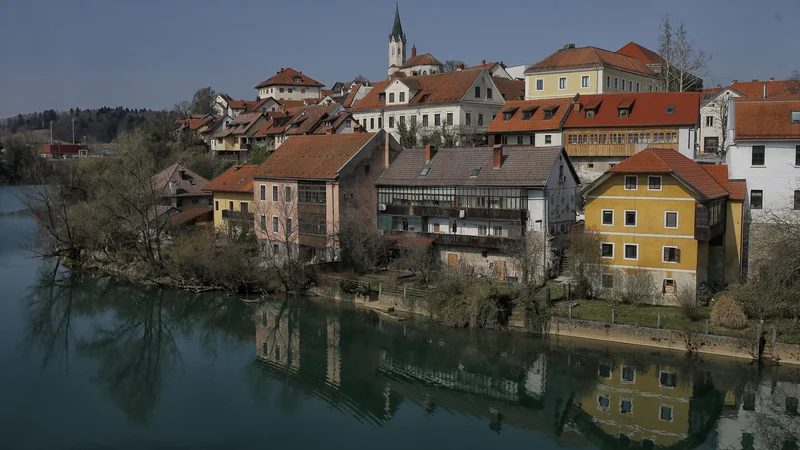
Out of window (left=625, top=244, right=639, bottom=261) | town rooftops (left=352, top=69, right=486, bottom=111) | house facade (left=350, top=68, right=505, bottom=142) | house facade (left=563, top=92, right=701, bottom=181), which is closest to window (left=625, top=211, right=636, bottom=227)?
window (left=625, top=244, right=639, bottom=261)

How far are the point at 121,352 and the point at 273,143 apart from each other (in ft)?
123

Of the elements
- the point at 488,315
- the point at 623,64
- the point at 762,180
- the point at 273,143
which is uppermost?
the point at 623,64

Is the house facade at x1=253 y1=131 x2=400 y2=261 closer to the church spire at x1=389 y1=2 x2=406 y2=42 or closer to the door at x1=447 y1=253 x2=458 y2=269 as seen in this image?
the door at x1=447 y1=253 x2=458 y2=269

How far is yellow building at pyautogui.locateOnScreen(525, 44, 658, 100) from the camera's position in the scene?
4741 cm

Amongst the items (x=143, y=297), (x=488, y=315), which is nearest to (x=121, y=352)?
(x=143, y=297)

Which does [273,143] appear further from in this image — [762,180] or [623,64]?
[762,180]

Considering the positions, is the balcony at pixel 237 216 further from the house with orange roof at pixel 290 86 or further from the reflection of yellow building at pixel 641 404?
the house with orange roof at pixel 290 86

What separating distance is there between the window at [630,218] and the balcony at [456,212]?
15.4ft

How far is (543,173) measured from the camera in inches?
1273

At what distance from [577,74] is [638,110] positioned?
8.76m

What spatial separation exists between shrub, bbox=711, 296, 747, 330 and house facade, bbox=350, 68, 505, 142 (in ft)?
80.4

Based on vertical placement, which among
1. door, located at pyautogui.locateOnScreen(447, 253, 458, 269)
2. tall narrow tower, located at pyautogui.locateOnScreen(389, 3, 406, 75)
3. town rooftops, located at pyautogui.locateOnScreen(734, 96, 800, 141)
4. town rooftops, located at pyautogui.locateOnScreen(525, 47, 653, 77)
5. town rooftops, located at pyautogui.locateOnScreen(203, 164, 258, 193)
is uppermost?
tall narrow tower, located at pyautogui.locateOnScreen(389, 3, 406, 75)

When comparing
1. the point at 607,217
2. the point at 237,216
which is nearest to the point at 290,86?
the point at 237,216

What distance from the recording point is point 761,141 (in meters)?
29.6
